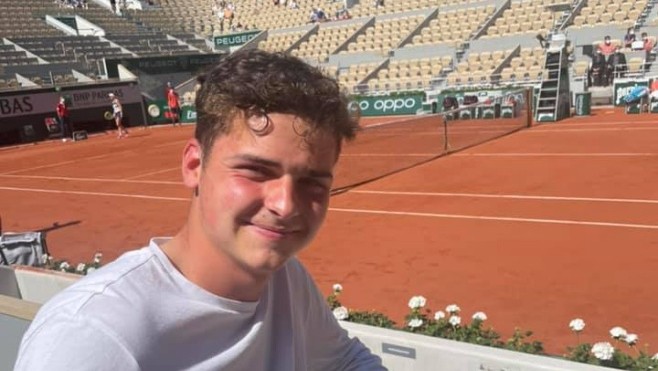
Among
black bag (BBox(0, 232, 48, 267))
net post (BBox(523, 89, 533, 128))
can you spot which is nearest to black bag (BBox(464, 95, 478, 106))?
net post (BBox(523, 89, 533, 128))

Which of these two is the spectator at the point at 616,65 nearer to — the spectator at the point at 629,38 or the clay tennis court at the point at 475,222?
the spectator at the point at 629,38

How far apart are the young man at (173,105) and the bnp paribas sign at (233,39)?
8.14 metres

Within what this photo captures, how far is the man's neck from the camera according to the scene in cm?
137

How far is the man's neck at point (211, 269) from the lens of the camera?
53.7 inches

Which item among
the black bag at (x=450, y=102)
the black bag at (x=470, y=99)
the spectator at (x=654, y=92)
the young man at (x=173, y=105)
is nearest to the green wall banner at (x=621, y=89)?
the spectator at (x=654, y=92)

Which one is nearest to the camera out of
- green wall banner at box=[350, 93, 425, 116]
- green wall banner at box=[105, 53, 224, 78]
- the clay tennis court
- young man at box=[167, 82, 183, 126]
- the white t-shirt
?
the white t-shirt

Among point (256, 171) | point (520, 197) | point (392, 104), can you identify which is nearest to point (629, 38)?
point (392, 104)

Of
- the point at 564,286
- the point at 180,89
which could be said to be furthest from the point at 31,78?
the point at 564,286

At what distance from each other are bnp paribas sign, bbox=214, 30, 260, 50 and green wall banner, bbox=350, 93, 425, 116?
13.1 meters

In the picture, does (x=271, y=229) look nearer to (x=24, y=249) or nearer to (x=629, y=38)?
(x=24, y=249)

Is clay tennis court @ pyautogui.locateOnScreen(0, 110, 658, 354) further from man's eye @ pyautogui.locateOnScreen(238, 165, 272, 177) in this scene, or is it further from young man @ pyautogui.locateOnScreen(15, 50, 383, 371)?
man's eye @ pyautogui.locateOnScreen(238, 165, 272, 177)

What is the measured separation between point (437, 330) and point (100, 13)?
38433 millimetres

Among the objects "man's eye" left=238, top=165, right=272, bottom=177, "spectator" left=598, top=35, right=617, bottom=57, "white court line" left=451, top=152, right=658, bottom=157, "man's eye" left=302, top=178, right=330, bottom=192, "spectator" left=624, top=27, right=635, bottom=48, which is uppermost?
"man's eye" left=238, top=165, right=272, bottom=177

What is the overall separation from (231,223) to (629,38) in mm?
23700
